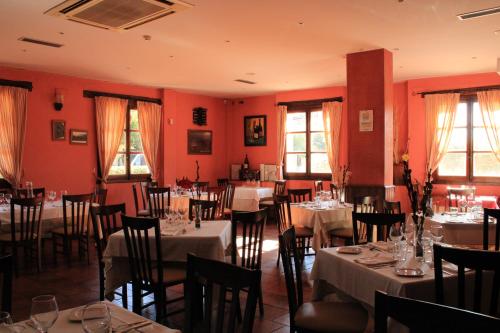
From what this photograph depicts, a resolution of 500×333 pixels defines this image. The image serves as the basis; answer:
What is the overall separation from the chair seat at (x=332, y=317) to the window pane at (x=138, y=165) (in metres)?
7.24

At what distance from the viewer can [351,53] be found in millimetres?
6852

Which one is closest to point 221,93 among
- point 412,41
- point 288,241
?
point 412,41

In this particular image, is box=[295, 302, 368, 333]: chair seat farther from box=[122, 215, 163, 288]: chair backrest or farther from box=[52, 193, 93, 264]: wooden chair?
box=[52, 193, 93, 264]: wooden chair

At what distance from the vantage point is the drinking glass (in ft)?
4.90

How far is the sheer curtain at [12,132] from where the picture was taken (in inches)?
291

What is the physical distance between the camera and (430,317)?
55.1 inches

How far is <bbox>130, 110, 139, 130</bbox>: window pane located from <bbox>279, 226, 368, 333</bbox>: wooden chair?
7244mm

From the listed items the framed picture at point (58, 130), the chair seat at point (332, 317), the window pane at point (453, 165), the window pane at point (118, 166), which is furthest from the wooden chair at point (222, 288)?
the window pane at point (453, 165)

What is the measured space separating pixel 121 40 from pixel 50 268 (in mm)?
3230

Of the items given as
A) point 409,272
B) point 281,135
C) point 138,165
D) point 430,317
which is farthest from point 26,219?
point 281,135

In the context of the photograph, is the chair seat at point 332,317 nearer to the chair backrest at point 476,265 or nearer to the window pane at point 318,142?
the chair backrest at point 476,265

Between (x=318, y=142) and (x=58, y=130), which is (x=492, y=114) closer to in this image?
(x=318, y=142)

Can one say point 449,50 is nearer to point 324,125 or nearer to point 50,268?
point 324,125

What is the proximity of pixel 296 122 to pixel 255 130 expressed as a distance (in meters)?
1.17
